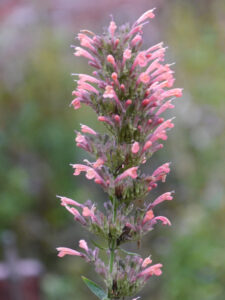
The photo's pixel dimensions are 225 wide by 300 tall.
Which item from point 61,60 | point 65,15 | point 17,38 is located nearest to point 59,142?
point 61,60

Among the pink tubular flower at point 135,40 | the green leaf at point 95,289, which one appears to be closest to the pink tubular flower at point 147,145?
the pink tubular flower at point 135,40

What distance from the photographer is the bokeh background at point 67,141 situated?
586cm

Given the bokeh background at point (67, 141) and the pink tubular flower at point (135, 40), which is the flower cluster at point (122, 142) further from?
the bokeh background at point (67, 141)

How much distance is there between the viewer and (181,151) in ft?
21.8

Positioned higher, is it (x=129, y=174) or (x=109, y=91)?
(x=109, y=91)

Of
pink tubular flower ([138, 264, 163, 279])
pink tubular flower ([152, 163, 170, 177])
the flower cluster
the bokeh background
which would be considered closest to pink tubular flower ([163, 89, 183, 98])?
the flower cluster

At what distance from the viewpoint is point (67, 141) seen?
258 inches

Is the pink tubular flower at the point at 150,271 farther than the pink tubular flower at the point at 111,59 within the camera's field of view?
Yes

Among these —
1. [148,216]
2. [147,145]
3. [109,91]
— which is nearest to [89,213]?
[148,216]

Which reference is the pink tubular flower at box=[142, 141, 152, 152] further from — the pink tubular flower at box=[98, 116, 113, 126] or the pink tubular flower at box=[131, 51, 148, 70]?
the pink tubular flower at box=[131, 51, 148, 70]

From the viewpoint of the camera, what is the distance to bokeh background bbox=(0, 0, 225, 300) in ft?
19.2

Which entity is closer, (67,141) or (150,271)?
(150,271)

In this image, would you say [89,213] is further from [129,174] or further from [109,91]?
[109,91]

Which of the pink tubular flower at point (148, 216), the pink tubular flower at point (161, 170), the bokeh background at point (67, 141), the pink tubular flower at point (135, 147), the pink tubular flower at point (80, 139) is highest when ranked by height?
the bokeh background at point (67, 141)
